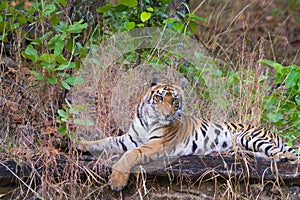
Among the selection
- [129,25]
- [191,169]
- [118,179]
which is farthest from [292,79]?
[118,179]

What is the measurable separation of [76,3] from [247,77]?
187cm

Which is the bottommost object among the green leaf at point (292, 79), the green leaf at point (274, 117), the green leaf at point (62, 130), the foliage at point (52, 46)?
the green leaf at point (274, 117)

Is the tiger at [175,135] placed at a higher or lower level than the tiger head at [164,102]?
lower

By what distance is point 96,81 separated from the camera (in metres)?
5.31

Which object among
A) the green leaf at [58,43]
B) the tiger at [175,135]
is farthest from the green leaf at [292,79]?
the green leaf at [58,43]

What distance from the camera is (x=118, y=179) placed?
3.97 m

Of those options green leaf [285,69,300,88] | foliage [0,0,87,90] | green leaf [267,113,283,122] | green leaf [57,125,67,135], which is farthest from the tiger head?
green leaf [285,69,300,88]

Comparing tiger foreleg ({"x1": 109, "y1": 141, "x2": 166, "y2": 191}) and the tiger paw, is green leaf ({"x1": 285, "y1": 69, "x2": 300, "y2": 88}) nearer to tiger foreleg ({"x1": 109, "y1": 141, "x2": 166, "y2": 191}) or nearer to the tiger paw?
tiger foreleg ({"x1": 109, "y1": 141, "x2": 166, "y2": 191})

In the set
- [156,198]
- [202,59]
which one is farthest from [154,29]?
[156,198]

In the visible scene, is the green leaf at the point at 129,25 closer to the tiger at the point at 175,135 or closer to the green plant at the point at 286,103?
the tiger at the point at 175,135

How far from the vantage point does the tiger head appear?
448cm

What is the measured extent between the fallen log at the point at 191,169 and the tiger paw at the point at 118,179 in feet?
0.31

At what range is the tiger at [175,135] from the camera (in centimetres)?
447

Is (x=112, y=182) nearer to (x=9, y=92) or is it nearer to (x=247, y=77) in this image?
(x=9, y=92)
